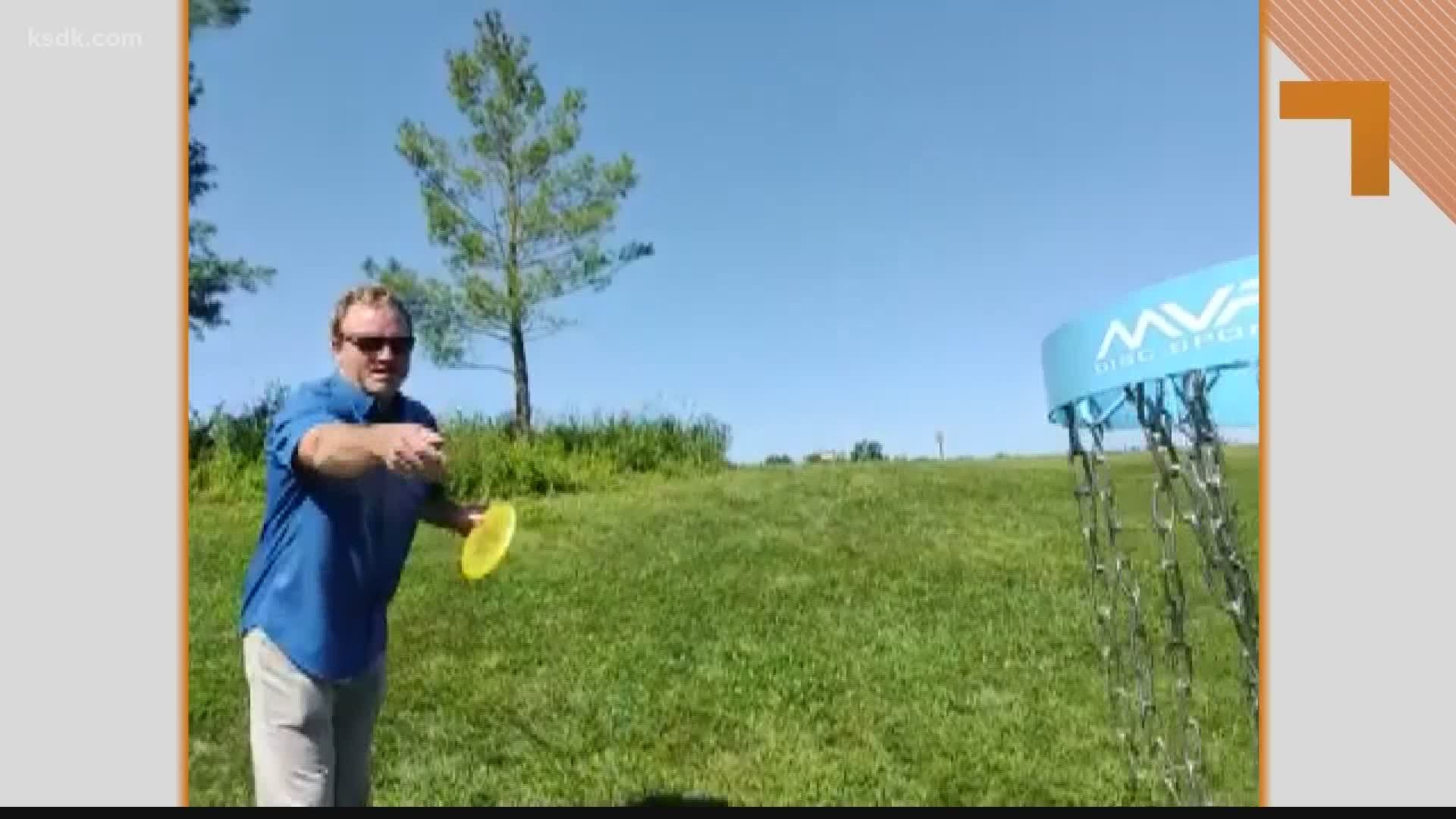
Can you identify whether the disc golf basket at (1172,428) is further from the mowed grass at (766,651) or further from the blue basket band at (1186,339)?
the mowed grass at (766,651)

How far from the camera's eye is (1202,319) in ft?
8.91

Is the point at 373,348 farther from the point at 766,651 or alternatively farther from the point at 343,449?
the point at 766,651

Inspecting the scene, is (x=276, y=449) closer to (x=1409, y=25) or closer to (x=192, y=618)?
(x=192, y=618)

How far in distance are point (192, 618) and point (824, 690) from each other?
1820 mm

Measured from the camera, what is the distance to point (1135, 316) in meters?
2.76

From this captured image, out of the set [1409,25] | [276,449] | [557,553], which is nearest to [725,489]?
[557,553]

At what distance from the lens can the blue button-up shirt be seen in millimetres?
2230

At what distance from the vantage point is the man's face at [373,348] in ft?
7.57

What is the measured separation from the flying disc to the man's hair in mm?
439

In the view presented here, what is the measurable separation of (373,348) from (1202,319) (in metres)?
1.76

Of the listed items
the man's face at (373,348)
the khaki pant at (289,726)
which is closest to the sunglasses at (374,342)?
the man's face at (373,348)

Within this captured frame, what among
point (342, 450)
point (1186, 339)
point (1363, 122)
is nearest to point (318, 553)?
point (342, 450)

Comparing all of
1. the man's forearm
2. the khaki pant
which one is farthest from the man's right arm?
the khaki pant

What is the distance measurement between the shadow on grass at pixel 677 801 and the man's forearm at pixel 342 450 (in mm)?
1629
